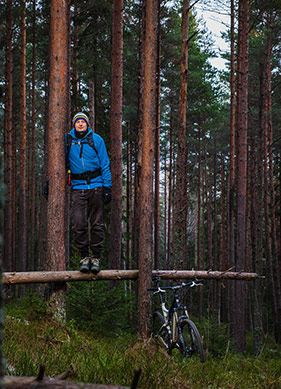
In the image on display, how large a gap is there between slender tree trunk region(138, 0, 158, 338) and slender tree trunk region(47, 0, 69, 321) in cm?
148

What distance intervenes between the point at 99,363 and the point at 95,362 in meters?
0.14

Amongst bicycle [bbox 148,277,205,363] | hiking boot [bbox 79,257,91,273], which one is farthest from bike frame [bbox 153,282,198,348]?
hiking boot [bbox 79,257,91,273]

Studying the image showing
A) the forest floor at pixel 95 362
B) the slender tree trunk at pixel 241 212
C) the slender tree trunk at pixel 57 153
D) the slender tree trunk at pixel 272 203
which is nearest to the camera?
the forest floor at pixel 95 362

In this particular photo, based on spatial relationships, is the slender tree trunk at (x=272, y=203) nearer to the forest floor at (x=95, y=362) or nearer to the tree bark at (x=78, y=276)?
the tree bark at (x=78, y=276)

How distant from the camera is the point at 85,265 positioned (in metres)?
6.35

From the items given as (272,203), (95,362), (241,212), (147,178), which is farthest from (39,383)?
(272,203)

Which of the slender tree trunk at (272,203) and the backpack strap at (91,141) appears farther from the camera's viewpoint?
the slender tree trunk at (272,203)

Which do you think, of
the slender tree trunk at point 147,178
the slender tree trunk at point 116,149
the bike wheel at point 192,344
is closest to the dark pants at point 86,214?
the slender tree trunk at point 147,178

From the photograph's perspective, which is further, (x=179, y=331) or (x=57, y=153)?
(x=57, y=153)

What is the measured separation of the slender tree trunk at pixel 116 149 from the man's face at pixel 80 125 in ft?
19.4

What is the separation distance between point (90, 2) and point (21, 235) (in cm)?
1091

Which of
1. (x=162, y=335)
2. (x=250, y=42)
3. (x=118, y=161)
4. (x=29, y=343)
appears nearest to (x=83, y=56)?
(x=118, y=161)

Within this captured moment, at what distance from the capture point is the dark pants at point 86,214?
21.7 ft

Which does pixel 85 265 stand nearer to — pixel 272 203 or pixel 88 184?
pixel 88 184
